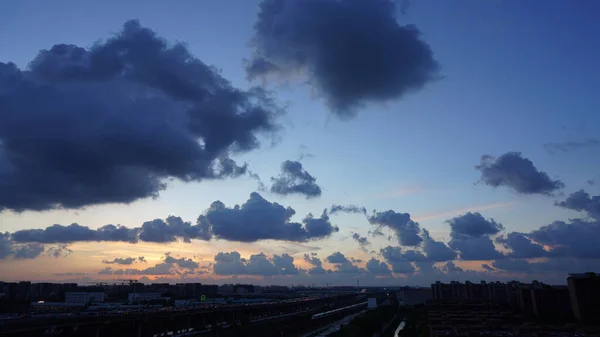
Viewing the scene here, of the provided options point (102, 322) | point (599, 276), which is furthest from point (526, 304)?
point (102, 322)

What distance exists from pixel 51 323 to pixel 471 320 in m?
93.4

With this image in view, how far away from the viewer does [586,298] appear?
102m

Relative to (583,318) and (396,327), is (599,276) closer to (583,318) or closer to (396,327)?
(583,318)

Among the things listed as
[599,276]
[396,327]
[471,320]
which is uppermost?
[599,276]

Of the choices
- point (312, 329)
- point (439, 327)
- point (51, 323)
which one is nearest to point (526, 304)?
point (312, 329)

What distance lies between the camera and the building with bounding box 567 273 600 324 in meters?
99.8

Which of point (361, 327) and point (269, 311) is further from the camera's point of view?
point (269, 311)

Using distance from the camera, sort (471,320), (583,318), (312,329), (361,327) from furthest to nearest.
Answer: (312,329)
(361,327)
(583,318)
(471,320)

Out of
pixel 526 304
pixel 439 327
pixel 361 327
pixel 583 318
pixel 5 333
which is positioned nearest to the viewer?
pixel 439 327

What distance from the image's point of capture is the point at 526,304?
13538 centimetres

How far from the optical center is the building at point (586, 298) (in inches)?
3930

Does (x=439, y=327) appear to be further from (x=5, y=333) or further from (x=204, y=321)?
(x=204, y=321)

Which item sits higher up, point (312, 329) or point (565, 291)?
point (565, 291)

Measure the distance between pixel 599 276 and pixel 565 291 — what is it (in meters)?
24.8
